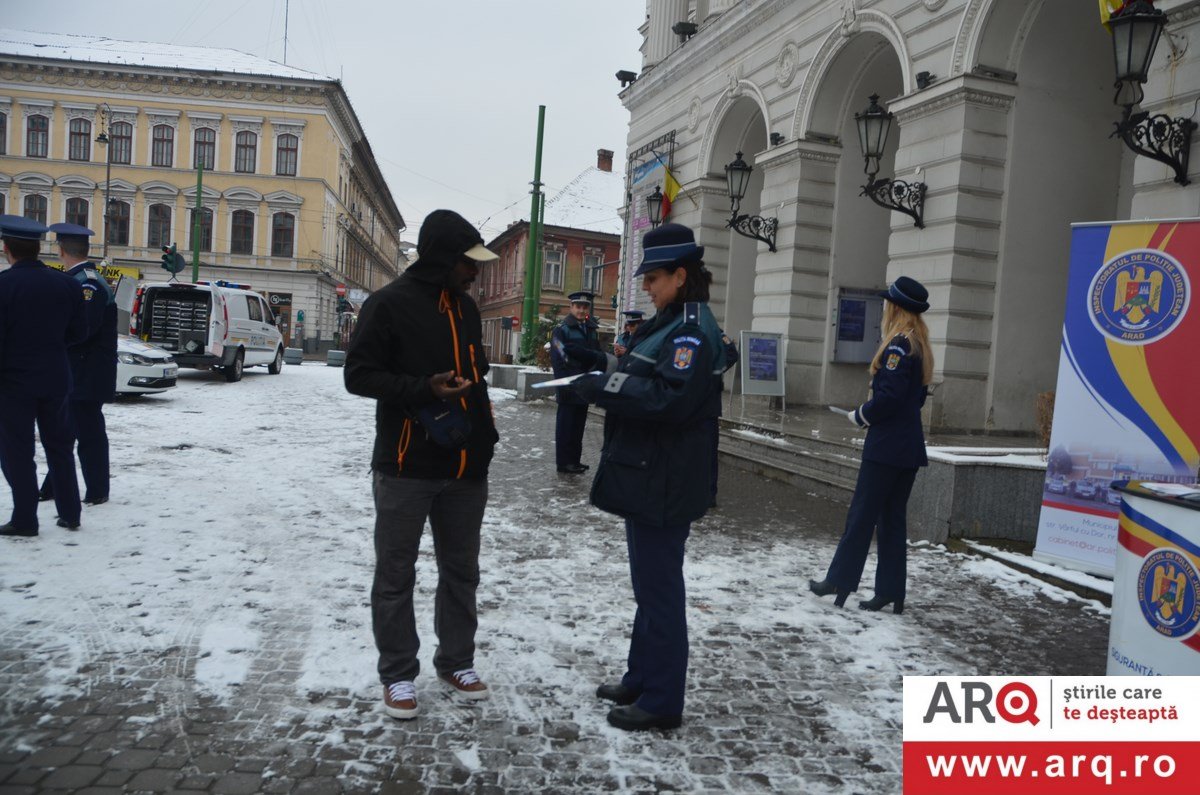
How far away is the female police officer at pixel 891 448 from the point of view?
201 inches

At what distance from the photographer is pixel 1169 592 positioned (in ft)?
10.8

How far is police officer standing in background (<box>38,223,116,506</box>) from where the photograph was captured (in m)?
6.62

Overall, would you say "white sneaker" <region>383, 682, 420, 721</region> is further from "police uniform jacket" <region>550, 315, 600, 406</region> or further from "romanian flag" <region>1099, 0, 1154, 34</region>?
"romanian flag" <region>1099, 0, 1154, 34</region>

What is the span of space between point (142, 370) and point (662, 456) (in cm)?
1344

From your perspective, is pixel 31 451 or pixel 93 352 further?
pixel 93 352

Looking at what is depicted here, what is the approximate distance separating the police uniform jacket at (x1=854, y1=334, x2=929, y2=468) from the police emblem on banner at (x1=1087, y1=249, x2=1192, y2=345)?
Answer: 1.67 m

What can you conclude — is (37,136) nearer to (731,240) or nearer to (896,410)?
(731,240)

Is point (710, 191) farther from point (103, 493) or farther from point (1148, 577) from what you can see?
point (1148, 577)

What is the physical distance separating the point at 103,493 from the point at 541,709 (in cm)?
492

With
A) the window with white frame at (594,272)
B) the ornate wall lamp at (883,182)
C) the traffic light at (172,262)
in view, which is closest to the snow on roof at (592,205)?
the window with white frame at (594,272)

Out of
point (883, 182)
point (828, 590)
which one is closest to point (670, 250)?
point (828, 590)

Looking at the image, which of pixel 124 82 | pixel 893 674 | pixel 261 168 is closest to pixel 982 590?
pixel 893 674

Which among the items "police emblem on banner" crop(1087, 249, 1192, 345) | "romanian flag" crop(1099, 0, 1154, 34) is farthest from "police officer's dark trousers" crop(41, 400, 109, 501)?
"romanian flag" crop(1099, 0, 1154, 34)

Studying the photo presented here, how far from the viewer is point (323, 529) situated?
258 inches
